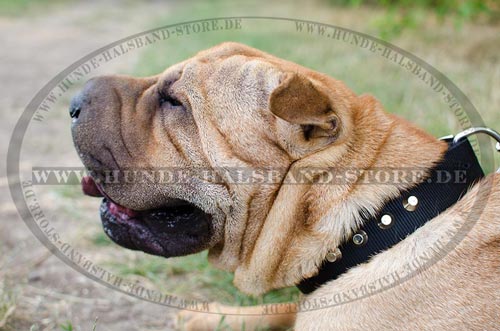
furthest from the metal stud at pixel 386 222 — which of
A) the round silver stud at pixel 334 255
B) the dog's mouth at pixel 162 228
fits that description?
the dog's mouth at pixel 162 228

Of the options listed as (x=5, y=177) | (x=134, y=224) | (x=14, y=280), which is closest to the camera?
(x=134, y=224)

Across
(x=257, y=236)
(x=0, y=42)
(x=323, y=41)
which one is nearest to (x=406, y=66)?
(x=323, y=41)

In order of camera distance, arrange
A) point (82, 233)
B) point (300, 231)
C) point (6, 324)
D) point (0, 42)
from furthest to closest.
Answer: point (0, 42) < point (82, 233) < point (6, 324) < point (300, 231)

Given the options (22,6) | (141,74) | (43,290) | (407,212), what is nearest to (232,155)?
(407,212)

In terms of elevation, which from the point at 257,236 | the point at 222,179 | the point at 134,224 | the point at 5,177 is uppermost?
the point at 222,179

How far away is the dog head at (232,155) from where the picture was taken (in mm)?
2342

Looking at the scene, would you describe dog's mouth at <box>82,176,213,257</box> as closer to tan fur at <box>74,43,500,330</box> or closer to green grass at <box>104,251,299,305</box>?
tan fur at <box>74,43,500,330</box>

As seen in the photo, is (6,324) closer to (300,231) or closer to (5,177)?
(300,231)

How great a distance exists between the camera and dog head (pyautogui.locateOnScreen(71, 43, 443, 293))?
2.34 metres

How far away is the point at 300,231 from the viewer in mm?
2373

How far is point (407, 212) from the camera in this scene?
227 centimetres

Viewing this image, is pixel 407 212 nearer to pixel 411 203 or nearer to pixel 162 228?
pixel 411 203

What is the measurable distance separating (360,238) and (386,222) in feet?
0.41

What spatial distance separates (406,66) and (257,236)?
5.32 m
